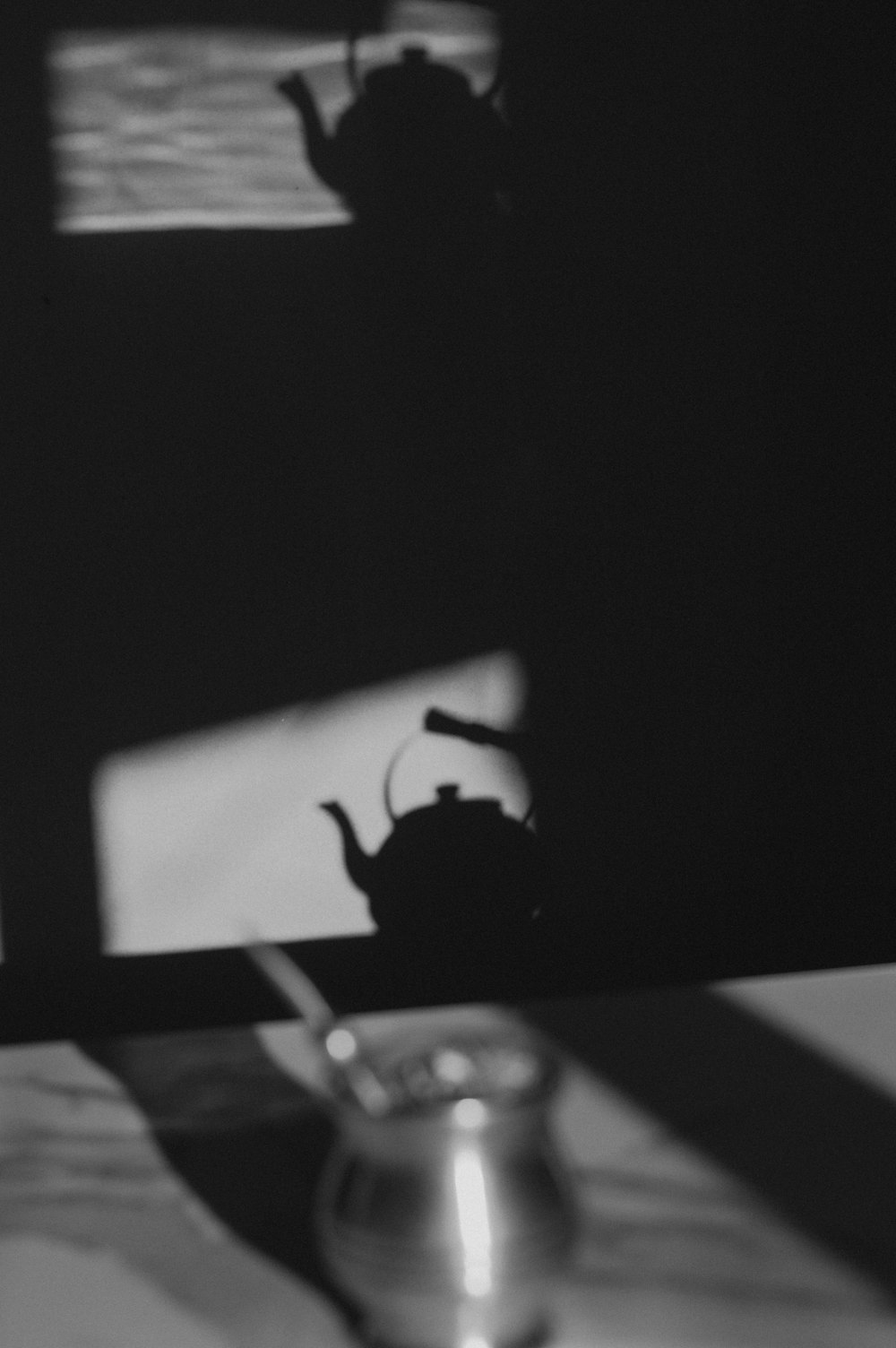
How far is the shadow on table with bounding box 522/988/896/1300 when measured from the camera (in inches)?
33.9

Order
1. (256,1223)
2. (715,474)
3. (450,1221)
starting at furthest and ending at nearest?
(715,474)
(256,1223)
(450,1221)

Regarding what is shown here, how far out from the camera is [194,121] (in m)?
1.74

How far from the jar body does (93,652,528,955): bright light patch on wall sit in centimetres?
114

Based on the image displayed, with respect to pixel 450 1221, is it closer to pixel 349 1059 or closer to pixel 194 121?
pixel 349 1059

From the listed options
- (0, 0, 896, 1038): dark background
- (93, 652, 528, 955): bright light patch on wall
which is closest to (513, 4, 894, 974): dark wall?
(0, 0, 896, 1038): dark background

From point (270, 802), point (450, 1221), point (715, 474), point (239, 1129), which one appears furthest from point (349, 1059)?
point (715, 474)

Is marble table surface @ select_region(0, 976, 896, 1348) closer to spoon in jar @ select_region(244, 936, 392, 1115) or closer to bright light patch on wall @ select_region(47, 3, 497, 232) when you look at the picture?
spoon in jar @ select_region(244, 936, 392, 1115)

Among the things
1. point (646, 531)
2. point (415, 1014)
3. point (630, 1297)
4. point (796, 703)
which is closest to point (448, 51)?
A: point (646, 531)

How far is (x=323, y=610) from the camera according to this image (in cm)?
182

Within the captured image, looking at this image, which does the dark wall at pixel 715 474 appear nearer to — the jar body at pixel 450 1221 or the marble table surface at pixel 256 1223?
the marble table surface at pixel 256 1223

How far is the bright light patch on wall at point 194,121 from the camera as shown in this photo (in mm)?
1723

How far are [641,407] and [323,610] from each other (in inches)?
17.2

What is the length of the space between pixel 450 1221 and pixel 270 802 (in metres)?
1.18

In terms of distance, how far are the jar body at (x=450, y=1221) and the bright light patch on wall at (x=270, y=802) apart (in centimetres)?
114
